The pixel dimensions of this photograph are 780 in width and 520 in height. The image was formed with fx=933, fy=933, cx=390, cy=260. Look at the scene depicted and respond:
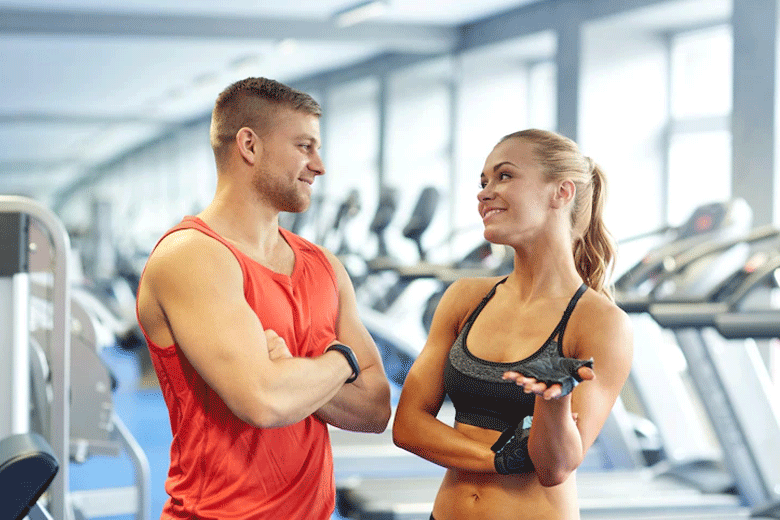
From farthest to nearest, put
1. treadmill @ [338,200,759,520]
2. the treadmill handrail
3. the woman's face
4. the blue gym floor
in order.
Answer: the blue gym floor, treadmill @ [338,200,759,520], the treadmill handrail, the woman's face

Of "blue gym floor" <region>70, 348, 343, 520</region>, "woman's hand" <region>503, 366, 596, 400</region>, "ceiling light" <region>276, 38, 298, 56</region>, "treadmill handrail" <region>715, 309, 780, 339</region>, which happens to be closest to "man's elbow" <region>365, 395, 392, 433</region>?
"woman's hand" <region>503, 366, 596, 400</region>

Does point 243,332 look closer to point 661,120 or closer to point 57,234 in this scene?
point 57,234

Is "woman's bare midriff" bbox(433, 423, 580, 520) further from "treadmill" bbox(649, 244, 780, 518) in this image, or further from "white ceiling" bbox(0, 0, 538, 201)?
"white ceiling" bbox(0, 0, 538, 201)

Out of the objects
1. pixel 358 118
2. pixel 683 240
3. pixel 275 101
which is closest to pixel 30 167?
pixel 358 118

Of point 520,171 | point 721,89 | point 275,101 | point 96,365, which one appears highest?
point 721,89

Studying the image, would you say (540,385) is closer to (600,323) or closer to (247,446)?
(600,323)

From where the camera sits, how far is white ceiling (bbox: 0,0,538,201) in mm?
8234

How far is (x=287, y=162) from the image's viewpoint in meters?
1.66

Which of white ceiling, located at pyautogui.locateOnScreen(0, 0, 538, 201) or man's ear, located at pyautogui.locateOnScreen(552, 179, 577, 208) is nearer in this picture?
man's ear, located at pyautogui.locateOnScreen(552, 179, 577, 208)

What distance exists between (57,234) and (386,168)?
8.54 meters

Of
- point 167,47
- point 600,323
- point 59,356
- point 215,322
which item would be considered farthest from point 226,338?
point 167,47

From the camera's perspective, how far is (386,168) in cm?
1064

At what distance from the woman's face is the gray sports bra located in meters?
0.16

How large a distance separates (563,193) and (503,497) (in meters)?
0.58
